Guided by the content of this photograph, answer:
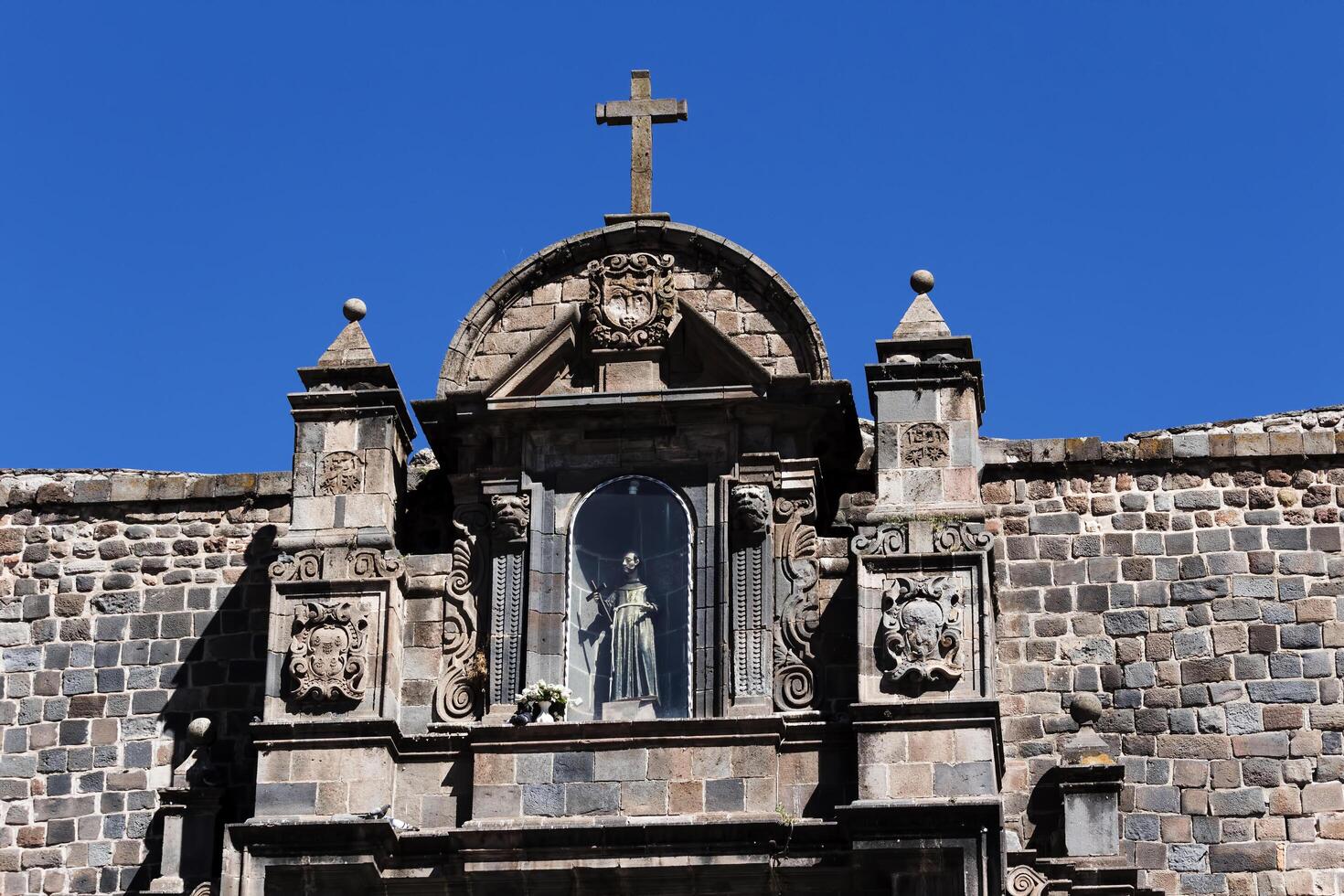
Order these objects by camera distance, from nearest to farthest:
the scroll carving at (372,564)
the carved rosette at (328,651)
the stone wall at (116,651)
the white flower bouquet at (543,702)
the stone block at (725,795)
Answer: the stone block at (725,795)
the white flower bouquet at (543,702)
the carved rosette at (328,651)
the scroll carving at (372,564)
the stone wall at (116,651)

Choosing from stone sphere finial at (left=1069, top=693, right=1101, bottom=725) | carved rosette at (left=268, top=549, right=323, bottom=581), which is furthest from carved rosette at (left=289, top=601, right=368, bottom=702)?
stone sphere finial at (left=1069, top=693, right=1101, bottom=725)

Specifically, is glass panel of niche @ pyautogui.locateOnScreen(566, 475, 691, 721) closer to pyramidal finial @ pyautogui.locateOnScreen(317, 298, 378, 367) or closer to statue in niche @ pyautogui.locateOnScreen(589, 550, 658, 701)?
statue in niche @ pyautogui.locateOnScreen(589, 550, 658, 701)

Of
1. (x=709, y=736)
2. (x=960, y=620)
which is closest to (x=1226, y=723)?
(x=960, y=620)

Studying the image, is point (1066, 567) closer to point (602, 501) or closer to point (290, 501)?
point (602, 501)

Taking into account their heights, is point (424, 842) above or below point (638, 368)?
below

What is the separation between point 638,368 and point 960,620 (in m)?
3.21

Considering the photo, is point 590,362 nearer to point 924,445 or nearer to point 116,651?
point 924,445

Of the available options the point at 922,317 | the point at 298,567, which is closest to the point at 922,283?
the point at 922,317

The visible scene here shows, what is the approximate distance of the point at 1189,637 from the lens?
24250 mm

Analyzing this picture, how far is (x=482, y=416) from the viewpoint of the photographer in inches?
951

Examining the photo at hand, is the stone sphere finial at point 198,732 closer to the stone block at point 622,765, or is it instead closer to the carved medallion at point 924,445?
the stone block at point 622,765

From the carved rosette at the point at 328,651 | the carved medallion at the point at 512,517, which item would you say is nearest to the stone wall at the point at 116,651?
the carved rosette at the point at 328,651

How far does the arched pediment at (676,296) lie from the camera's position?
958 inches

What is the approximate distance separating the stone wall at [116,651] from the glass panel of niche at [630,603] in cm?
268
